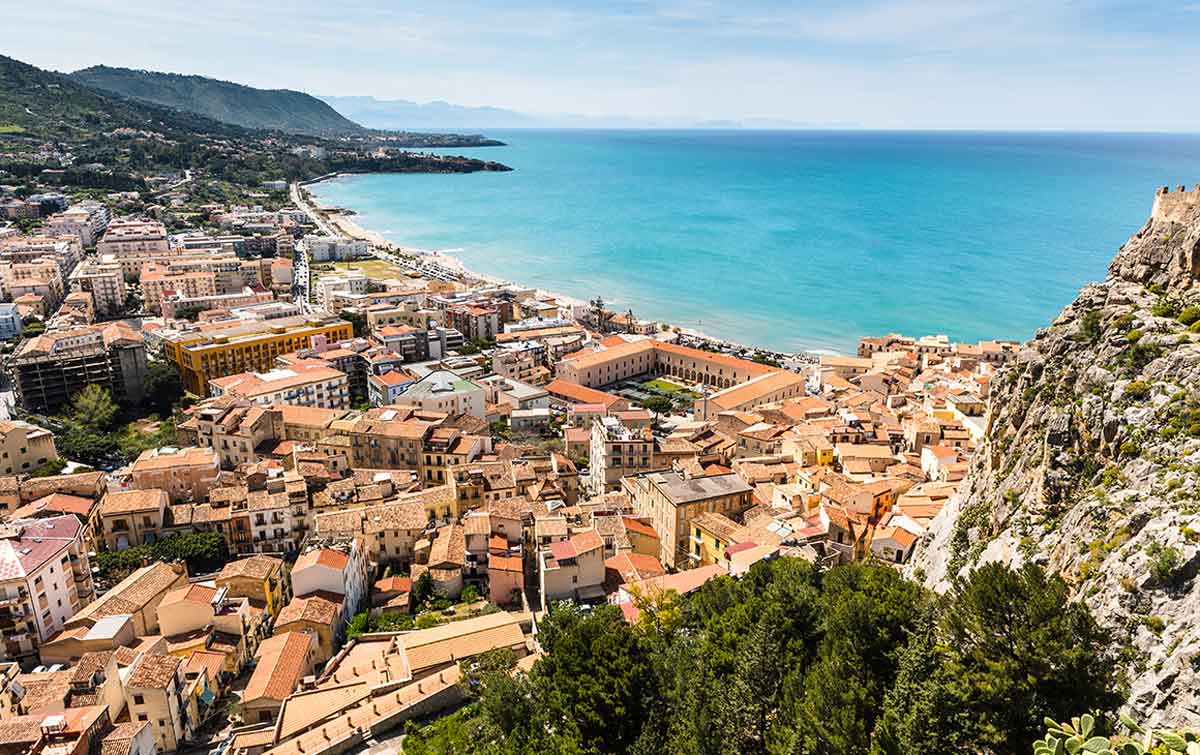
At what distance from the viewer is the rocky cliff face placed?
13.5 m

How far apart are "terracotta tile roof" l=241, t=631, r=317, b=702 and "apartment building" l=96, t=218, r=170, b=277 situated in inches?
3188

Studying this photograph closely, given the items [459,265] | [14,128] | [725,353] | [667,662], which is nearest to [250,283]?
[459,265]

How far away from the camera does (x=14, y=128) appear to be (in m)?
158

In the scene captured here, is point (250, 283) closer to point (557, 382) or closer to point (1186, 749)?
point (557, 382)

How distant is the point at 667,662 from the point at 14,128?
196 meters

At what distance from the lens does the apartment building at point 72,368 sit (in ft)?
172

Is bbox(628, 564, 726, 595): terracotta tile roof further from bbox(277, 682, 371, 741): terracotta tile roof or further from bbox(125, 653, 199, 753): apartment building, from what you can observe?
bbox(125, 653, 199, 753): apartment building

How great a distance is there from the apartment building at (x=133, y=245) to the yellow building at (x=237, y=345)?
37850 millimetres

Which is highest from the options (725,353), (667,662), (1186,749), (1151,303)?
(1151,303)

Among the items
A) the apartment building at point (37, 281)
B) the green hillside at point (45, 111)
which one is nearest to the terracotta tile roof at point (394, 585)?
the apartment building at point (37, 281)

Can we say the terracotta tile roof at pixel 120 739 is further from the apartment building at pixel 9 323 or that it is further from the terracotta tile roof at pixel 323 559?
the apartment building at pixel 9 323

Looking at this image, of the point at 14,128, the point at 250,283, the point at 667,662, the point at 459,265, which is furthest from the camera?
the point at 14,128

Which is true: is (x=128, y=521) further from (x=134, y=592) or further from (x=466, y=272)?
(x=466, y=272)

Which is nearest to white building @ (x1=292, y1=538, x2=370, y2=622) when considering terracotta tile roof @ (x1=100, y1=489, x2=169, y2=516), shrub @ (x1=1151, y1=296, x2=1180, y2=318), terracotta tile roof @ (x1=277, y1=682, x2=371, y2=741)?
terracotta tile roof @ (x1=277, y1=682, x2=371, y2=741)
